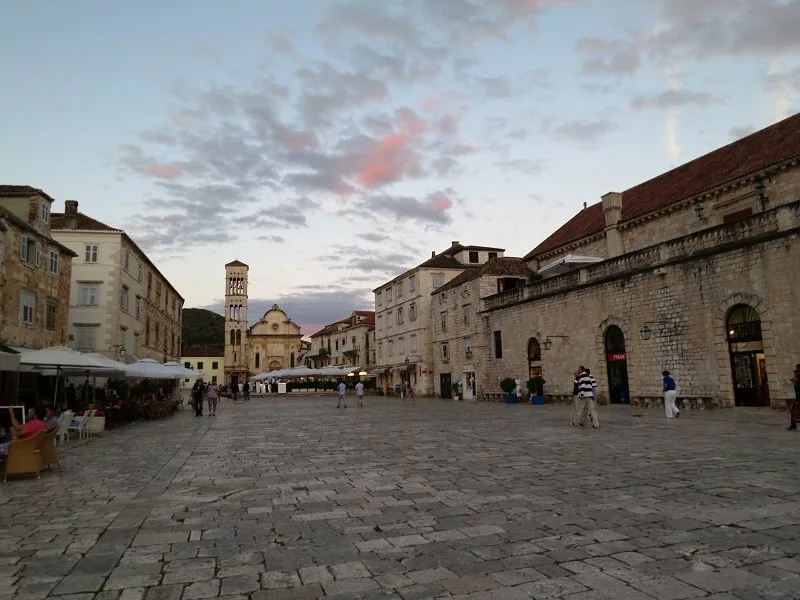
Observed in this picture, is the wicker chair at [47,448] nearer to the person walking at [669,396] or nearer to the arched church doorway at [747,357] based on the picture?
the person walking at [669,396]

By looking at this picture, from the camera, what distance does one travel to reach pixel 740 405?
1798 cm

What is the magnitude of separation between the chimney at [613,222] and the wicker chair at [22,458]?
→ 26.2m

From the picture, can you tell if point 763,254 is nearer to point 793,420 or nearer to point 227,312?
point 793,420

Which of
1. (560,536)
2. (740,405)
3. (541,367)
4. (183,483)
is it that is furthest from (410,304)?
(560,536)

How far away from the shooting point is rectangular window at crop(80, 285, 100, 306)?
2847cm

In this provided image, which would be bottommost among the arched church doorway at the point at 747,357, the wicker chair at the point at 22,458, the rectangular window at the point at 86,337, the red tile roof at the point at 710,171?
the wicker chair at the point at 22,458

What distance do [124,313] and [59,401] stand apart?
28.0 ft

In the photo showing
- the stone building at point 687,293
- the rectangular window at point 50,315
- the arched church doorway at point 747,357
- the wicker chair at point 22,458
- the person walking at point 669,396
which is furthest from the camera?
the rectangular window at point 50,315

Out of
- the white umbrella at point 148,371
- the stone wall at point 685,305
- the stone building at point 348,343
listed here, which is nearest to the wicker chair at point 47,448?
the white umbrella at point 148,371

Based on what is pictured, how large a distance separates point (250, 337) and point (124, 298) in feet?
179

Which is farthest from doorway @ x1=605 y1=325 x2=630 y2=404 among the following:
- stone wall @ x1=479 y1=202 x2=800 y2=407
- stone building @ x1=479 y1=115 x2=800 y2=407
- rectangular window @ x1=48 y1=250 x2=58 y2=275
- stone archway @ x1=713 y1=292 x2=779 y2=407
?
rectangular window @ x1=48 y1=250 x2=58 y2=275

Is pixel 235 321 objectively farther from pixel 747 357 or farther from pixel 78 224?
pixel 747 357

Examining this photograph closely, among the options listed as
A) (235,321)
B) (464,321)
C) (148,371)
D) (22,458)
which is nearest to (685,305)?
(464,321)

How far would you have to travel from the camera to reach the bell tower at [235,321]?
8150cm
